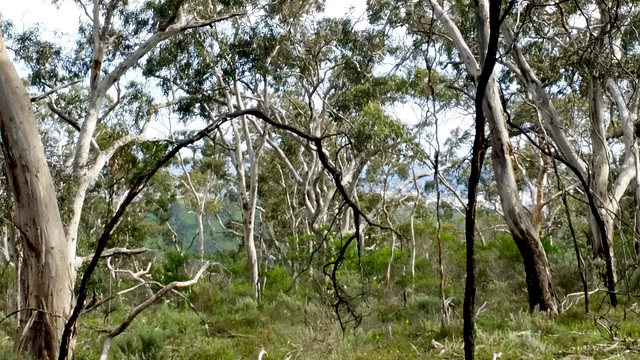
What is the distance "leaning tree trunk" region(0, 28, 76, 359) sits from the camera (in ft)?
14.3

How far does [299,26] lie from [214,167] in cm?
1017

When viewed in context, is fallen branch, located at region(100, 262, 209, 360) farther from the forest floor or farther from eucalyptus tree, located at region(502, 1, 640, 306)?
eucalyptus tree, located at region(502, 1, 640, 306)

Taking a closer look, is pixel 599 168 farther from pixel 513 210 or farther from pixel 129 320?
pixel 129 320

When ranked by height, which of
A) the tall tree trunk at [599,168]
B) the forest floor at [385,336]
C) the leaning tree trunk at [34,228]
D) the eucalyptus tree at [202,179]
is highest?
the eucalyptus tree at [202,179]

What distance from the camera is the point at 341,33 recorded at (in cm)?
1492

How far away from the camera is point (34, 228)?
436 cm

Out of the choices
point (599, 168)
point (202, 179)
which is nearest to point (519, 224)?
point (599, 168)

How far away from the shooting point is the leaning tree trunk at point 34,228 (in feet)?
14.3

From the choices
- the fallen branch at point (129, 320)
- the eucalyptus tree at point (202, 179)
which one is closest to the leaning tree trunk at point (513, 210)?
the fallen branch at point (129, 320)

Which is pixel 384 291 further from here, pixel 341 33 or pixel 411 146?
pixel 341 33

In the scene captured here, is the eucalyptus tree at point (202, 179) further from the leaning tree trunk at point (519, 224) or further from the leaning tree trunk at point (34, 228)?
the leaning tree trunk at point (34, 228)

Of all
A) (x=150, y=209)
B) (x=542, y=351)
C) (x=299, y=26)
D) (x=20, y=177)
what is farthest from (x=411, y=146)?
(x=150, y=209)

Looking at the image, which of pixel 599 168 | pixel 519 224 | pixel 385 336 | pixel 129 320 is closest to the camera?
pixel 129 320

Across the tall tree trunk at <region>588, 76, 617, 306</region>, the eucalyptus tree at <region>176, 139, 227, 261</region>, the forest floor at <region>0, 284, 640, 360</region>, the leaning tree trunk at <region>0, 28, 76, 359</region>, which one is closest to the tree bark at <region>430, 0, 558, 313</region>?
the forest floor at <region>0, 284, 640, 360</region>
